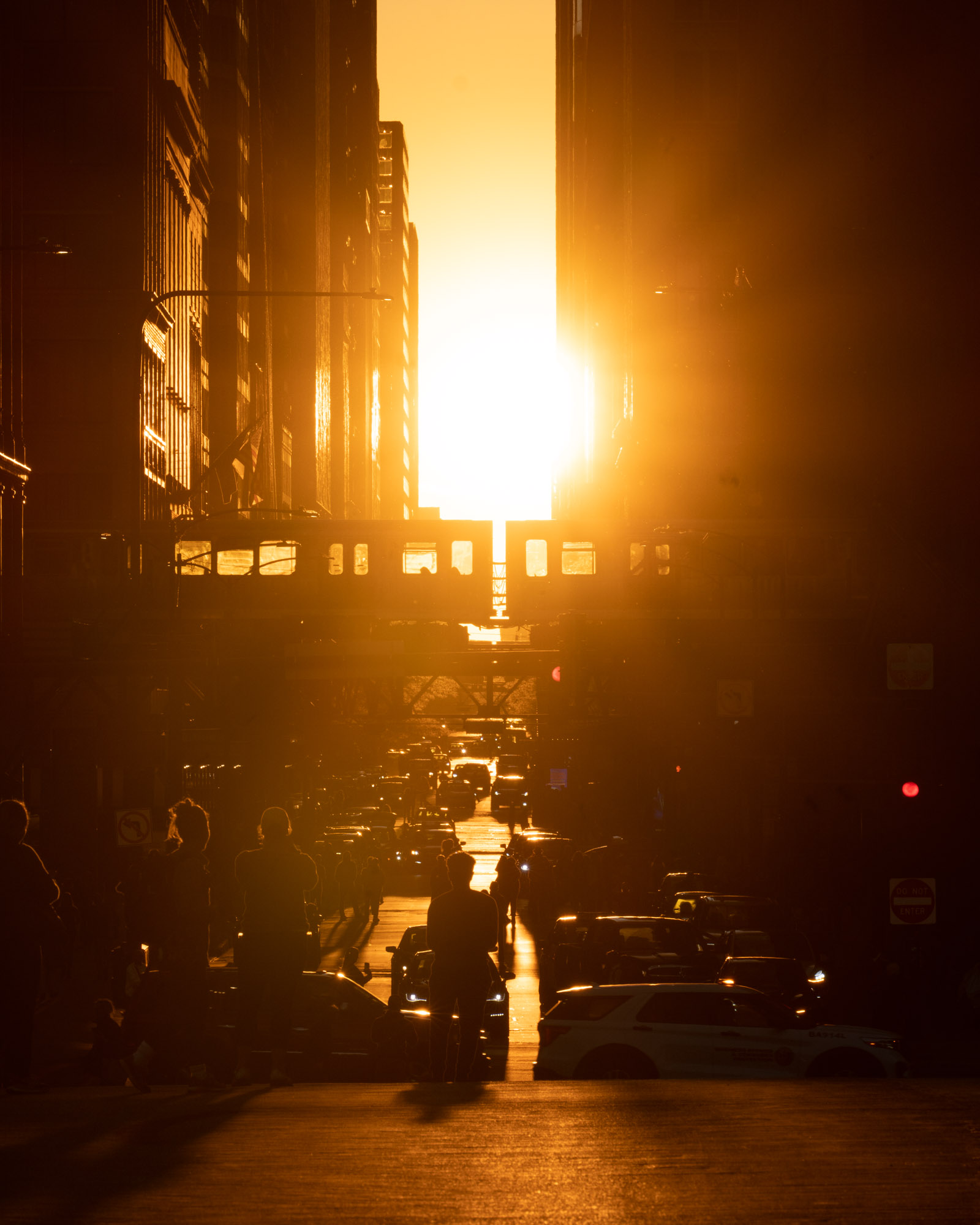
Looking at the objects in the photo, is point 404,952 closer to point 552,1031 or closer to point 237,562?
point 552,1031

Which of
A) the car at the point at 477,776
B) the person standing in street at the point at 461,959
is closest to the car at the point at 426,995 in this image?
the person standing in street at the point at 461,959

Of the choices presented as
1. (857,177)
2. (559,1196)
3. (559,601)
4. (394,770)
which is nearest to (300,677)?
(559,601)

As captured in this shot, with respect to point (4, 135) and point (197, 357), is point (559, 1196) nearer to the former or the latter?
point (4, 135)

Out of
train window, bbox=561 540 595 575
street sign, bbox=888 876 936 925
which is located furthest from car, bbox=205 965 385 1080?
train window, bbox=561 540 595 575

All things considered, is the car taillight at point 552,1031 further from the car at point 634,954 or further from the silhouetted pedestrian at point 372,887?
the silhouetted pedestrian at point 372,887

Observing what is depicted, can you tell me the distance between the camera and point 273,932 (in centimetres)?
980

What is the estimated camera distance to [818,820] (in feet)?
130

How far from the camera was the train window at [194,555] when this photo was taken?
143 feet

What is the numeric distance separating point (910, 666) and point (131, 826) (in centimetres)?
1162

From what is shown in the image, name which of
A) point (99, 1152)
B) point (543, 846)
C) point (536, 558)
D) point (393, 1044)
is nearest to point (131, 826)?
point (393, 1044)

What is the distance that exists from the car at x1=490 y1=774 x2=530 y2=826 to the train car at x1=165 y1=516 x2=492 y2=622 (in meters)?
49.6

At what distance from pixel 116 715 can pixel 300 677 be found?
1561cm

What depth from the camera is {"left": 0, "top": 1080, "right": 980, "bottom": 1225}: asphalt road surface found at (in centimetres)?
627

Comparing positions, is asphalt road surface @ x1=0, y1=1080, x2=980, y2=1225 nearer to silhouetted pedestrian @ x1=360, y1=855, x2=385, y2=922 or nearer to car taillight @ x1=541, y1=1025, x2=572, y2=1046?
car taillight @ x1=541, y1=1025, x2=572, y2=1046
